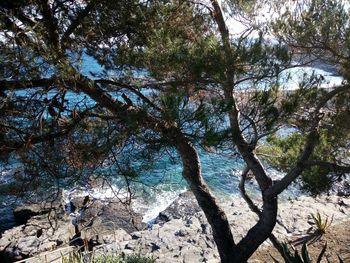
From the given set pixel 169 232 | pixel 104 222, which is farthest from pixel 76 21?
pixel 104 222

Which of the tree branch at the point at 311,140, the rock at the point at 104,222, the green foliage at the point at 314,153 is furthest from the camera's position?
the rock at the point at 104,222

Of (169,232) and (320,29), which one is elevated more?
(320,29)

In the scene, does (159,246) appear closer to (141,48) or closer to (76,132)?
(76,132)

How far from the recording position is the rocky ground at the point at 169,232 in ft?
20.7

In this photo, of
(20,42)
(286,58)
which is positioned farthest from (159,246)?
(20,42)

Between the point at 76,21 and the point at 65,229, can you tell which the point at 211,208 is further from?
the point at 65,229

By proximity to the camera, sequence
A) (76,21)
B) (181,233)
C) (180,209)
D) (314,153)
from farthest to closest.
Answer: (180,209) < (181,233) < (314,153) < (76,21)

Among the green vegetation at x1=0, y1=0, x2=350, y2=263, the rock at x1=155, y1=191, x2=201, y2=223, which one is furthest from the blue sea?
the green vegetation at x1=0, y1=0, x2=350, y2=263

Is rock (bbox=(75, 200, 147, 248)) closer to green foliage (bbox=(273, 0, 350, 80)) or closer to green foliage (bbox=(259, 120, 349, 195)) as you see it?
green foliage (bbox=(259, 120, 349, 195))

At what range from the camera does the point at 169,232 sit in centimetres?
736

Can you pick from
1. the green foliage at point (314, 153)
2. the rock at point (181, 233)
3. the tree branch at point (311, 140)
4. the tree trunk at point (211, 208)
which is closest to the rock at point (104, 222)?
the rock at point (181, 233)

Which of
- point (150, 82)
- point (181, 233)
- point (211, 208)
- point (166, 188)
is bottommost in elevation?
point (211, 208)

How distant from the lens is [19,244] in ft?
26.6

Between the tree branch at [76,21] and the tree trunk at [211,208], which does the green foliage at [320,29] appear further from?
the tree branch at [76,21]
